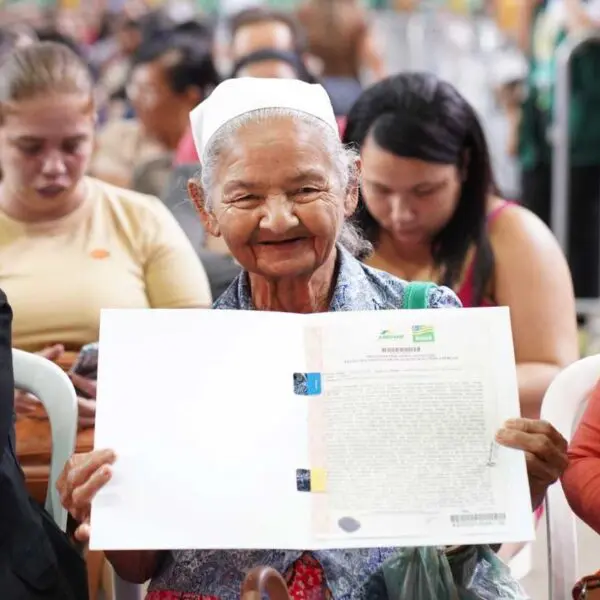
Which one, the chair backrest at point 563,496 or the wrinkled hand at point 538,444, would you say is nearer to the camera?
Answer: the wrinkled hand at point 538,444

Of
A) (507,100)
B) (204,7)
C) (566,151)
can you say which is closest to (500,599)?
(566,151)

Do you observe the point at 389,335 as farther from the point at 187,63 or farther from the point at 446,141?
the point at 187,63

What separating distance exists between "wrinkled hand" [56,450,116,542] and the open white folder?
0.02 meters

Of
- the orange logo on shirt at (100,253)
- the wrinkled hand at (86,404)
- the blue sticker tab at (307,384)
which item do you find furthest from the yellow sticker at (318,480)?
the orange logo on shirt at (100,253)

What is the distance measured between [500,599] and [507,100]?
7459 millimetres

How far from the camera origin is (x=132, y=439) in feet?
6.55

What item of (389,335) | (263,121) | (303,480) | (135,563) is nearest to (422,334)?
(389,335)

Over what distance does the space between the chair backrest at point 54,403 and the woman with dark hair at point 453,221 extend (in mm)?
1009

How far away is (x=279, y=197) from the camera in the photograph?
220cm

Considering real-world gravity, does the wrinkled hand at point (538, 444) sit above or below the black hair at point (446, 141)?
below

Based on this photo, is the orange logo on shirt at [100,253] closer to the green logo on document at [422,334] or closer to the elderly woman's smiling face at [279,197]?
the elderly woman's smiling face at [279,197]

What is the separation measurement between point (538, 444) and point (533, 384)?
1.16 metres

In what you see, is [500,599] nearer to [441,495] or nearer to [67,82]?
[441,495]

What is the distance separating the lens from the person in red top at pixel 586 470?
2.17 metres
